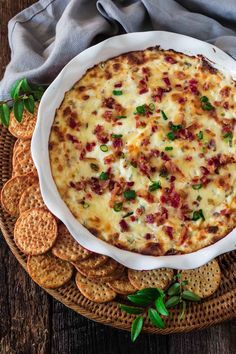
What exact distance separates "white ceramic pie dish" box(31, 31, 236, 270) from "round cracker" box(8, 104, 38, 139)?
255 millimetres

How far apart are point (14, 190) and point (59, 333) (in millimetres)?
1006

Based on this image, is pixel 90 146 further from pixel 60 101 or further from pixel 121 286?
pixel 121 286

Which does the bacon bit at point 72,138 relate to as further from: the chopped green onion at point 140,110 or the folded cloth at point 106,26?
the folded cloth at point 106,26

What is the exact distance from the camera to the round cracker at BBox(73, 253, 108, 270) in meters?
3.27

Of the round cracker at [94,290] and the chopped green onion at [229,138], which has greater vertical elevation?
the chopped green onion at [229,138]

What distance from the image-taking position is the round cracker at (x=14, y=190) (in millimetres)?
3416

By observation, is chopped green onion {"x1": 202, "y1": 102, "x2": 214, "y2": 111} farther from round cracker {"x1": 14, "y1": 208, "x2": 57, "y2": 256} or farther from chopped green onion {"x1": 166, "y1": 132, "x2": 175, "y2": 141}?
round cracker {"x1": 14, "y1": 208, "x2": 57, "y2": 256}

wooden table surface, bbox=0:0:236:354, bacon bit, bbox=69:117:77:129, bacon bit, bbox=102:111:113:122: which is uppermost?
bacon bit, bbox=69:117:77:129

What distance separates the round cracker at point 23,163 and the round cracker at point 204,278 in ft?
3.54

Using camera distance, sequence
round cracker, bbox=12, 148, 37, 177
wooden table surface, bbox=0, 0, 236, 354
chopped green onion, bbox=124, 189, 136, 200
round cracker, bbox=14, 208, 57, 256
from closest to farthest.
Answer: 1. chopped green onion, bbox=124, 189, 136, 200
2. round cracker, bbox=14, 208, 57, 256
3. round cracker, bbox=12, 148, 37, 177
4. wooden table surface, bbox=0, 0, 236, 354

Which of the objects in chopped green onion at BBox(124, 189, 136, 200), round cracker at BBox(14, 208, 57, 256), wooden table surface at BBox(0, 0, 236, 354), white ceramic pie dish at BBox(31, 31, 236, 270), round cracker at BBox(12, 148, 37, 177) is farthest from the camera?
wooden table surface at BBox(0, 0, 236, 354)

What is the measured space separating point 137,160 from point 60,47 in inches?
33.1

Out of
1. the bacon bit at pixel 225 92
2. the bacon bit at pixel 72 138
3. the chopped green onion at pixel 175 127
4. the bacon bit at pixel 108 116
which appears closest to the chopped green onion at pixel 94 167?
the bacon bit at pixel 72 138

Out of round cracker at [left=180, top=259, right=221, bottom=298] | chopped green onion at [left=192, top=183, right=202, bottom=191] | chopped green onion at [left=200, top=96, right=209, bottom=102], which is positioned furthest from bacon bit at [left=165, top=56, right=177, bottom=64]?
round cracker at [left=180, top=259, right=221, bottom=298]
